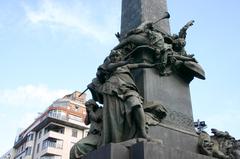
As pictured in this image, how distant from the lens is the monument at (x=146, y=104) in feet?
20.5

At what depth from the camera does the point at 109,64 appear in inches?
296

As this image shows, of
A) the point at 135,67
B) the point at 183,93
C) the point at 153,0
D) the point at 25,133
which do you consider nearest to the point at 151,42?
the point at 135,67

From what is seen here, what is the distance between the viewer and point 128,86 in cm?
696

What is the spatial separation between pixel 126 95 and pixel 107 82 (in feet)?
2.01

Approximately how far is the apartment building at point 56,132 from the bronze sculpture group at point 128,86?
4101 centimetres

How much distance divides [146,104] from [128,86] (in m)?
0.53

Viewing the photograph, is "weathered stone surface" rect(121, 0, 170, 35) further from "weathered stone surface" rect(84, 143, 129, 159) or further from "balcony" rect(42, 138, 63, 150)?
"balcony" rect(42, 138, 63, 150)

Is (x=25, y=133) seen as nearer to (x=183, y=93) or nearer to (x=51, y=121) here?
(x=51, y=121)

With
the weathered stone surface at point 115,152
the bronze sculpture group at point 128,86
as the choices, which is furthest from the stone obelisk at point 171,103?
the weathered stone surface at point 115,152

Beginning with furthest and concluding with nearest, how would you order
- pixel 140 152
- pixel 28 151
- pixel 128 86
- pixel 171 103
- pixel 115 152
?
pixel 28 151
pixel 171 103
pixel 128 86
pixel 115 152
pixel 140 152

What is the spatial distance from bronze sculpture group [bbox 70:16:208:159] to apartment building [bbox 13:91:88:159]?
135 ft

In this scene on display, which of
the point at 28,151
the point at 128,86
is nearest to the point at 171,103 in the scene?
the point at 128,86

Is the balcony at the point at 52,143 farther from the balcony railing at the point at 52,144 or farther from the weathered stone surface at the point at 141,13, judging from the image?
the weathered stone surface at the point at 141,13

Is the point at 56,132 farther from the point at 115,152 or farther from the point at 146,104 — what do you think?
the point at 115,152
